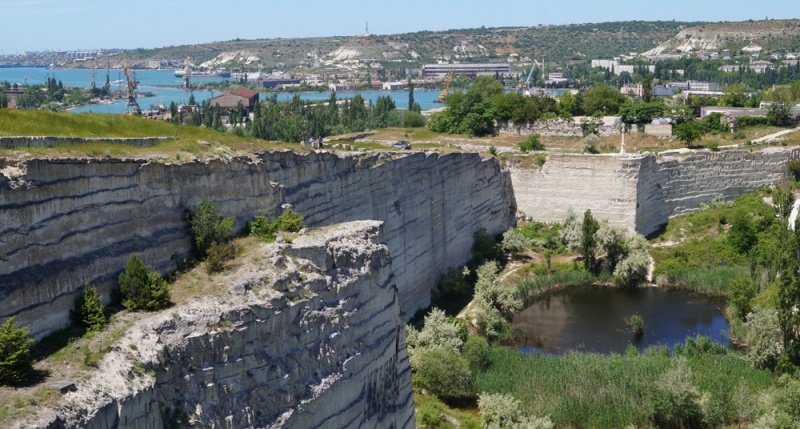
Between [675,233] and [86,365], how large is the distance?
3115 cm

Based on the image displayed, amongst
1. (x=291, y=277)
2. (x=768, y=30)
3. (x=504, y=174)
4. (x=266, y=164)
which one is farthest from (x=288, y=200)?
(x=768, y=30)

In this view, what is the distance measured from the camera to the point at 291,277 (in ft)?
50.2

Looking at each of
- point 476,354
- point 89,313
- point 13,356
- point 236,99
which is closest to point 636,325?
point 476,354

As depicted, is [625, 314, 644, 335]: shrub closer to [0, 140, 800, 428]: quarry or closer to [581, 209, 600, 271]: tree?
[581, 209, 600, 271]: tree

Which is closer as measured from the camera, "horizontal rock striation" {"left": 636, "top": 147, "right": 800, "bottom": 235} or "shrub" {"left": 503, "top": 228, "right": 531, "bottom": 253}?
"shrub" {"left": 503, "top": 228, "right": 531, "bottom": 253}

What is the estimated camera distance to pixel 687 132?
44.1 m

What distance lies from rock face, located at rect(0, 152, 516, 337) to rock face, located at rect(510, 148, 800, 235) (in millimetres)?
12198

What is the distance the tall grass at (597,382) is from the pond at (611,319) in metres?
2.37

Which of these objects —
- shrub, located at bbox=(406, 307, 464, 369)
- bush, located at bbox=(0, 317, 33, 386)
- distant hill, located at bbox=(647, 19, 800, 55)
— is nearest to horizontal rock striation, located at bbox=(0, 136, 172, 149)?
bush, located at bbox=(0, 317, 33, 386)

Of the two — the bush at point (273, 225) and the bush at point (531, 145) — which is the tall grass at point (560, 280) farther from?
the bush at point (273, 225)

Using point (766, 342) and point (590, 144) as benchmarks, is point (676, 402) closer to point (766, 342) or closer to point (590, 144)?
point (766, 342)

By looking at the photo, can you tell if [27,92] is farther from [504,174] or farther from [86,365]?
[86,365]

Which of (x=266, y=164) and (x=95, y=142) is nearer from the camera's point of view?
(x=95, y=142)

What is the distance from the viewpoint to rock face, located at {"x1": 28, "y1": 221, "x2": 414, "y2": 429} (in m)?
12.3
